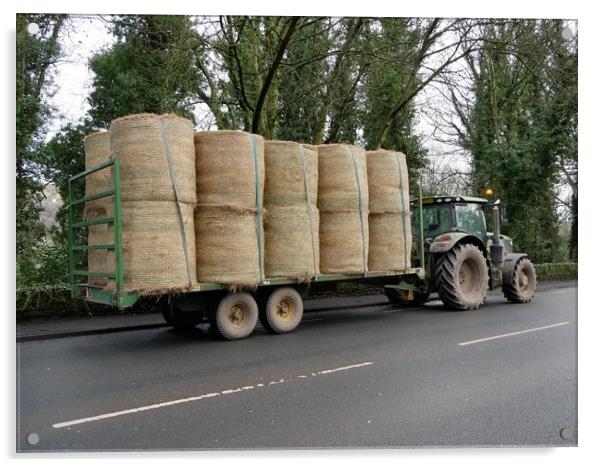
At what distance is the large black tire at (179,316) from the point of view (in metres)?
7.16

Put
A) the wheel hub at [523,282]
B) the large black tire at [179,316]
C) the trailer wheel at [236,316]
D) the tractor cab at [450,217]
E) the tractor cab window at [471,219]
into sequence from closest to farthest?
1. the trailer wheel at [236,316]
2. the large black tire at [179,316]
3. the tractor cab at [450,217]
4. the tractor cab window at [471,219]
5. the wheel hub at [523,282]

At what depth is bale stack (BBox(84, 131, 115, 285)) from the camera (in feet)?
19.1

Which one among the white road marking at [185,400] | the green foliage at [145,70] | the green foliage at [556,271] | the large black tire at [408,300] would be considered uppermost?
the green foliage at [145,70]

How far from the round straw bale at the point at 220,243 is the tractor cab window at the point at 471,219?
4.61 meters

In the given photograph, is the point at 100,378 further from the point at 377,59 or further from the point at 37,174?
the point at 377,59

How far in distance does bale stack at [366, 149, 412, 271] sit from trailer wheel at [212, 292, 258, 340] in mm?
1952

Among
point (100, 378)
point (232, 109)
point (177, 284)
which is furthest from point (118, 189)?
point (232, 109)

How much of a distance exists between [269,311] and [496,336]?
2875 millimetres

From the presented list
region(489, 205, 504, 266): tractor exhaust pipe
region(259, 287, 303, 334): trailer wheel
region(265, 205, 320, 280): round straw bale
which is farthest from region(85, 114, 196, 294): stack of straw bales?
region(489, 205, 504, 266): tractor exhaust pipe

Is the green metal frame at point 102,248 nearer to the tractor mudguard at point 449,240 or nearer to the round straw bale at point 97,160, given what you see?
the round straw bale at point 97,160

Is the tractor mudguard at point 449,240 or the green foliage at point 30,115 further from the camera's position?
the tractor mudguard at point 449,240

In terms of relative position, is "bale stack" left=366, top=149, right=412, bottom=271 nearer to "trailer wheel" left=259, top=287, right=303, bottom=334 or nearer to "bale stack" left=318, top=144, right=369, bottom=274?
"bale stack" left=318, top=144, right=369, bottom=274

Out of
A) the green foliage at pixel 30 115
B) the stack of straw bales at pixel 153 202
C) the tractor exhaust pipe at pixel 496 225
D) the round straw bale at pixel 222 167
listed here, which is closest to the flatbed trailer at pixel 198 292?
the stack of straw bales at pixel 153 202

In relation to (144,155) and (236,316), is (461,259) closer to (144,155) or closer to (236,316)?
(236,316)
